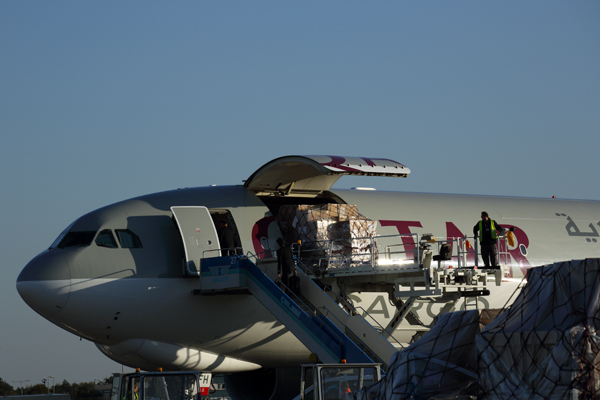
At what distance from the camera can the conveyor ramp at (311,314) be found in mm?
14445

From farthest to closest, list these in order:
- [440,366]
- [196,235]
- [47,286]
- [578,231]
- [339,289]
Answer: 1. [578,231]
2. [339,289]
3. [196,235]
4. [47,286]
5. [440,366]

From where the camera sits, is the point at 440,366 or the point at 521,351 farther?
the point at 440,366

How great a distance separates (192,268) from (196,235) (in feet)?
2.41

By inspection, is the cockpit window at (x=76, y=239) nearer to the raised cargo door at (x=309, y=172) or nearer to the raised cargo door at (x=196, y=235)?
the raised cargo door at (x=196, y=235)

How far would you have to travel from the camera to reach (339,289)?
16.8 metres

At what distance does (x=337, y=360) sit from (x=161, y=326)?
4361 millimetres

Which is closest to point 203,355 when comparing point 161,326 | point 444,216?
point 161,326

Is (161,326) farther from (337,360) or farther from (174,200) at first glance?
(337,360)

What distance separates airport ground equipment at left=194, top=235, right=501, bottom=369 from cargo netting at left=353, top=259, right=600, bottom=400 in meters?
4.92

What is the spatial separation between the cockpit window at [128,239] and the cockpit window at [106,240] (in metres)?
0.15

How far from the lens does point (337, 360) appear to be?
46.7ft

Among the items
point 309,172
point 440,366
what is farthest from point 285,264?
point 440,366

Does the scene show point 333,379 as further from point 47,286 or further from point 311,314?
point 47,286

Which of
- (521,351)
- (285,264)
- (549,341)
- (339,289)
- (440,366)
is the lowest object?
(440,366)
